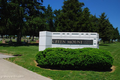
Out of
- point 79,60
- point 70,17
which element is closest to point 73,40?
point 79,60

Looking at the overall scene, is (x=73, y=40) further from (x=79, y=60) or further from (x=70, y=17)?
(x=70, y=17)

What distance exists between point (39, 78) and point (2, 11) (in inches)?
853

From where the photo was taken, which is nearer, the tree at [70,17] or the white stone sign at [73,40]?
the white stone sign at [73,40]

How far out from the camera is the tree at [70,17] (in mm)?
22922

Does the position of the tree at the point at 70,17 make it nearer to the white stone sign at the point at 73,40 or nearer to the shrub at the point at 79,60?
the white stone sign at the point at 73,40

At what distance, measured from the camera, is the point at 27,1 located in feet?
85.9

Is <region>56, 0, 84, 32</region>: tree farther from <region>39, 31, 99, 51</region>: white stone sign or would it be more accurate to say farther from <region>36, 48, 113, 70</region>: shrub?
<region>36, 48, 113, 70</region>: shrub

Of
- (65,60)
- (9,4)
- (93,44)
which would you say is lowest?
(65,60)

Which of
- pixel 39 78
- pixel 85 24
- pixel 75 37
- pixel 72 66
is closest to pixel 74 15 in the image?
pixel 85 24

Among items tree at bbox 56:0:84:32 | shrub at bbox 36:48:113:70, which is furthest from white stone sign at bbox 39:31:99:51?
tree at bbox 56:0:84:32

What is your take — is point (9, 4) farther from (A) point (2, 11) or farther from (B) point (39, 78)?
(B) point (39, 78)

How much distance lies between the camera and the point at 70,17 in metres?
24.1

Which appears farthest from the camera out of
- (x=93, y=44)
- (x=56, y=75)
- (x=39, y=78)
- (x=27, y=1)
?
(x=27, y=1)

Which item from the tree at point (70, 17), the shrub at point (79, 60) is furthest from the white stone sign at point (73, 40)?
the tree at point (70, 17)
